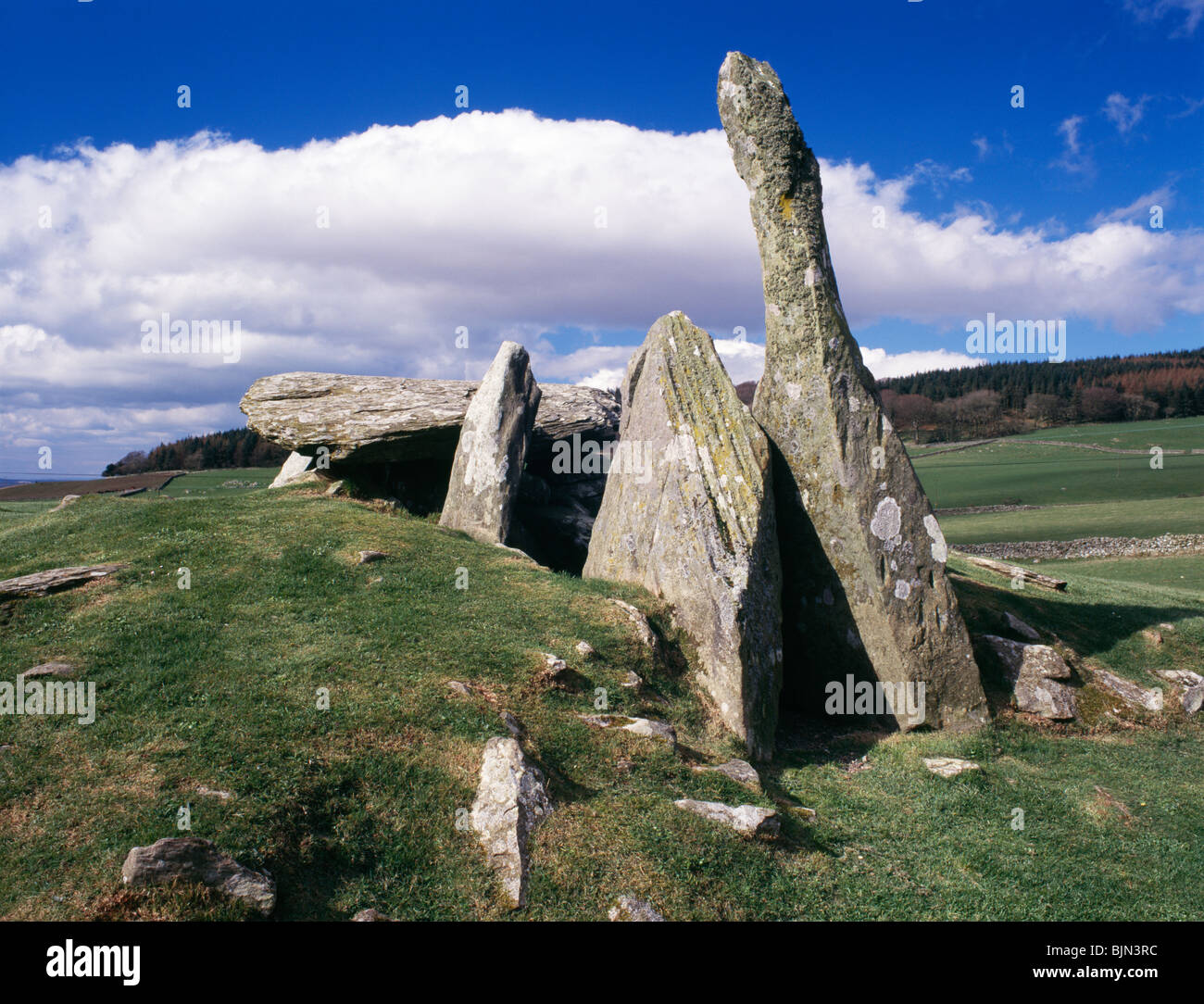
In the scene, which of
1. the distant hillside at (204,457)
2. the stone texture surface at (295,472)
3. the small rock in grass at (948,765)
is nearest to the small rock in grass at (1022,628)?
the small rock in grass at (948,765)

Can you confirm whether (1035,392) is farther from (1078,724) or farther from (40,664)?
(40,664)

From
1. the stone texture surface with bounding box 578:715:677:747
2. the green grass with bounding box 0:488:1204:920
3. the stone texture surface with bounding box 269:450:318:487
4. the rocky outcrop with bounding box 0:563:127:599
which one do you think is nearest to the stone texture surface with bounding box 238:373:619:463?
the stone texture surface with bounding box 269:450:318:487

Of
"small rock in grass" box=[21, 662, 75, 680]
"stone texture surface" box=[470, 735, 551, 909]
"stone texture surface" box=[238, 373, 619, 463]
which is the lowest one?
"stone texture surface" box=[470, 735, 551, 909]

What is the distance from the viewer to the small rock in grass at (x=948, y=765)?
31.4 feet

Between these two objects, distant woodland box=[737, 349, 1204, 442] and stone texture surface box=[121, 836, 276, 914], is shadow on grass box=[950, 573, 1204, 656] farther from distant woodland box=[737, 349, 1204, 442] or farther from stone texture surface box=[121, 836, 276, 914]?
distant woodland box=[737, 349, 1204, 442]

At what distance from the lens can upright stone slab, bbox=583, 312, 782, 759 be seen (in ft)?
33.8

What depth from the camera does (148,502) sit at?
53.0 ft

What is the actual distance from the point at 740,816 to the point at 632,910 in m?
1.73

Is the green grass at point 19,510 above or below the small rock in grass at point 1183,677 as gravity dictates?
above

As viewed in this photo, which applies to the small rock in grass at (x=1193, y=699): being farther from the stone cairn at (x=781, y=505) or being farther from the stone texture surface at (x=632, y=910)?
the stone texture surface at (x=632, y=910)

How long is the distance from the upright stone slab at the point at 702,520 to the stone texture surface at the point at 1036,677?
165 inches

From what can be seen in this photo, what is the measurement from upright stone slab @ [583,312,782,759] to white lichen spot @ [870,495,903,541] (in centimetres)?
164

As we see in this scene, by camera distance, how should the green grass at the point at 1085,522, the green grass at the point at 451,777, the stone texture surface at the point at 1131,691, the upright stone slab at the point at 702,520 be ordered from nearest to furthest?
the green grass at the point at 451,777 < the upright stone slab at the point at 702,520 < the stone texture surface at the point at 1131,691 < the green grass at the point at 1085,522
